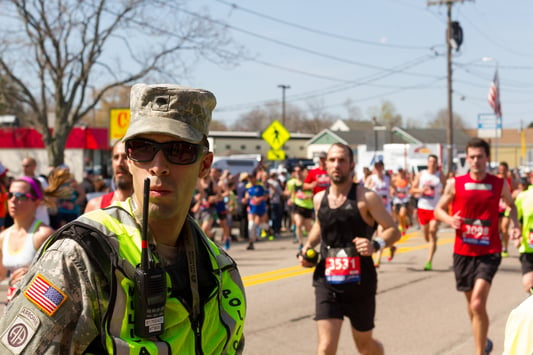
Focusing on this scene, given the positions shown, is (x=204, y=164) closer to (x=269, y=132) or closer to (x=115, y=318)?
(x=115, y=318)

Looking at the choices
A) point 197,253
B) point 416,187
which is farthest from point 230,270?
point 416,187

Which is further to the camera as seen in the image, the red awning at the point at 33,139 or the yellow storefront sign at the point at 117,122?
the red awning at the point at 33,139

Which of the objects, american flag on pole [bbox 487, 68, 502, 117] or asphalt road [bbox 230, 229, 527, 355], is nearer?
asphalt road [bbox 230, 229, 527, 355]

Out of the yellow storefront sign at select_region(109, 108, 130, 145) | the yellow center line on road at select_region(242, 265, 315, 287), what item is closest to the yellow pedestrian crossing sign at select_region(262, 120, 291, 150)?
the yellow storefront sign at select_region(109, 108, 130, 145)

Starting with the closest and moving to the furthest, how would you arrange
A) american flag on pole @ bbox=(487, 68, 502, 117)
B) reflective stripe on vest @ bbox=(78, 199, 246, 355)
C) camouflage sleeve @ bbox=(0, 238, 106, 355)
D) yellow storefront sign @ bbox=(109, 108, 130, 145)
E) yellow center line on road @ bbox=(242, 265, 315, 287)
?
1. camouflage sleeve @ bbox=(0, 238, 106, 355)
2. reflective stripe on vest @ bbox=(78, 199, 246, 355)
3. yellow center line on road @ bbox=(242, 265, 315, 287)
4. yellow storefront sign @ bbox=(109, 108, 130, 145)
5. american flag on pole @ bbox=(487, 68, 502, 117)

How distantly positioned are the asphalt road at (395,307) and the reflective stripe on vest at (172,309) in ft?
15.8

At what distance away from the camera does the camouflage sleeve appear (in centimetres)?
187

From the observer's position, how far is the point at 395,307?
9656mm

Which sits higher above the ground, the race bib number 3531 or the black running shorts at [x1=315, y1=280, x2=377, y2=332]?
the race bib number 3531

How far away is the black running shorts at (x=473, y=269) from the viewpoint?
722cm

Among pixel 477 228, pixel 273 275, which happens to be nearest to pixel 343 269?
pixel 477 228

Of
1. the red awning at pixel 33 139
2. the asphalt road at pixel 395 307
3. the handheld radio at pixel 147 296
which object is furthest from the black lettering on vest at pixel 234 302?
the red awning at pixel 33 139

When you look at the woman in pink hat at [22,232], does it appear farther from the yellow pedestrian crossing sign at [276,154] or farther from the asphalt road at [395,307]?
the yellow pedestrian crossing sign at [276,154]

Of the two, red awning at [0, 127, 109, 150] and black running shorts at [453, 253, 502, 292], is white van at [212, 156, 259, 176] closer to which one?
red awning at [0, 127, 109, 150]
